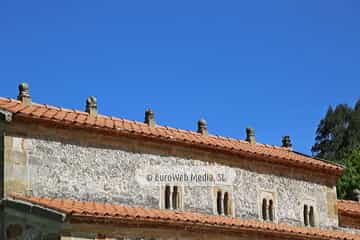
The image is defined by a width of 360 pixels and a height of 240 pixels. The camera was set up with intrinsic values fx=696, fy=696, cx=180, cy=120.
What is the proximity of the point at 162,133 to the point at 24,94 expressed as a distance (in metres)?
4.30

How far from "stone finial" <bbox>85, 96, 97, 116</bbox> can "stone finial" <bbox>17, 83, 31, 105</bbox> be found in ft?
6.33

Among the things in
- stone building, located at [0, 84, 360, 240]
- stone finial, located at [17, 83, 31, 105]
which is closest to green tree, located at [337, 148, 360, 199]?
stone building, located at [0, 84, 360, 240]

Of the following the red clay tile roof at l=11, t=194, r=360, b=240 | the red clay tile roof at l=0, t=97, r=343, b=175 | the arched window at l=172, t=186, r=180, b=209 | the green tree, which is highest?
the green tree

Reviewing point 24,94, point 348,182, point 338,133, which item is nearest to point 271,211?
point 24,94

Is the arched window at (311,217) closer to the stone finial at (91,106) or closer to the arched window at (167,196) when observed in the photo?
the arched window at (167,196)

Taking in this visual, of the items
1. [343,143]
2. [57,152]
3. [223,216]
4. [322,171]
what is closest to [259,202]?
Result: [223,216]

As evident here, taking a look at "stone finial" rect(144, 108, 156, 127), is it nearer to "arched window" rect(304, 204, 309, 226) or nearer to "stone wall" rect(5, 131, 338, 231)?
"stone wall" rect(5, 131, 338, 231)

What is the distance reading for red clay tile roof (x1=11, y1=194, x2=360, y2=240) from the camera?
16.6m

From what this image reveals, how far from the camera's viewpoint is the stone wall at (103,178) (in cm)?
1794

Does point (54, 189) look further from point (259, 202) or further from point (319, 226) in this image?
point (319, 226)

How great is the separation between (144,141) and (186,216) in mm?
2621

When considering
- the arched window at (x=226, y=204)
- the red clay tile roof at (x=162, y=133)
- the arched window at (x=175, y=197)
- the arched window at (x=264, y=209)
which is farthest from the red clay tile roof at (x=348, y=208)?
the arched window at (x=175, y=197)

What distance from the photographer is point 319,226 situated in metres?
24.6

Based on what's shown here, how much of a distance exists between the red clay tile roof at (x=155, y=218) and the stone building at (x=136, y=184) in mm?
31
